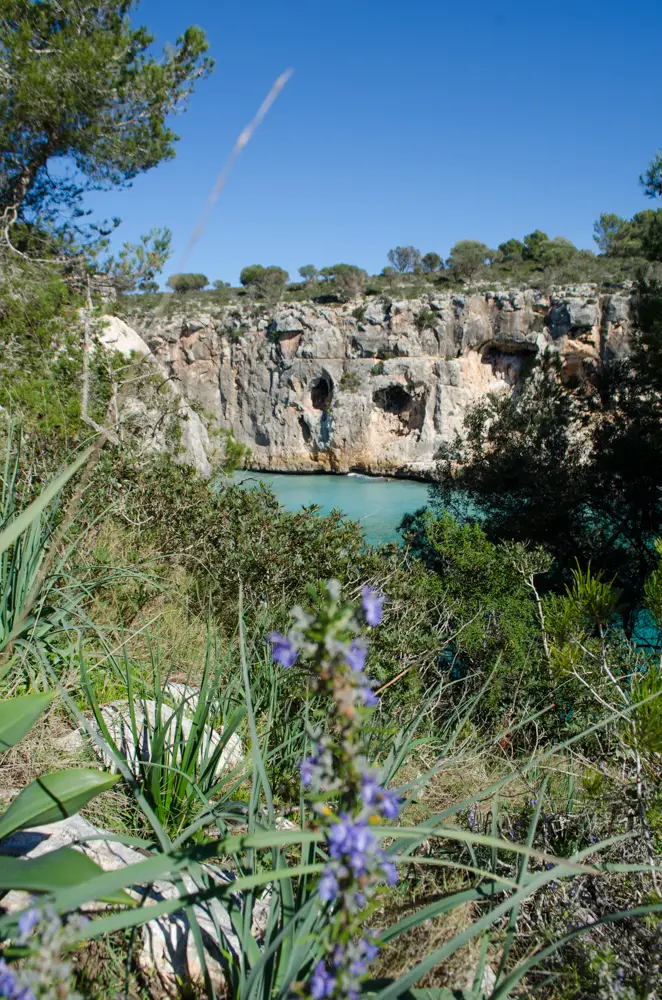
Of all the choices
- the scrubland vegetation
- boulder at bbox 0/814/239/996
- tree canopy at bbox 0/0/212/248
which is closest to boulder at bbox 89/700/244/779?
the scrubland vegetation

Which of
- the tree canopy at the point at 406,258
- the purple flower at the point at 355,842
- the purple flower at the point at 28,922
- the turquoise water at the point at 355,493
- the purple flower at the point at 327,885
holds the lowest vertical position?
the turquoise water at the point at 355,493

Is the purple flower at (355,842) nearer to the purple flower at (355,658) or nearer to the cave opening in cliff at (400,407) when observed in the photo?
the purple flower at (355,658)

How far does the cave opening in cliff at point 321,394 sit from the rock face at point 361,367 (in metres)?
0.08

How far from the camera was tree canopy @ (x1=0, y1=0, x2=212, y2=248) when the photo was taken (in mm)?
6090

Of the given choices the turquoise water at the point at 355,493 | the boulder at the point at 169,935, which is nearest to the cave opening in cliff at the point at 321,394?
the turquoise water at the point at 355,493

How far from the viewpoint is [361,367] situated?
31906 millimetres

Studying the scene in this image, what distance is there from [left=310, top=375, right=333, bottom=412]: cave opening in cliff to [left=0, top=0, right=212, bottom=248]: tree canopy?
2517 centimetres

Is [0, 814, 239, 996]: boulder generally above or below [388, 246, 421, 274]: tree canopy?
below

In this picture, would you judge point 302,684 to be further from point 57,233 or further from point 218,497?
point 57,233

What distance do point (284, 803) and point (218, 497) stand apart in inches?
116

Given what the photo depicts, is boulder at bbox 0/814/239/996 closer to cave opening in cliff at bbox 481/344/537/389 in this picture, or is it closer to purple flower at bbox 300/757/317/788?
purple flower at bbox 300/757/317/788

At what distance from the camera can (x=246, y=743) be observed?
6.86ft

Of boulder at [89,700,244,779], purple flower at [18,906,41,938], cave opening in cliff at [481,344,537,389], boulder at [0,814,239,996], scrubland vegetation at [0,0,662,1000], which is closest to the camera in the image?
purple flower at [18,906,41,938]

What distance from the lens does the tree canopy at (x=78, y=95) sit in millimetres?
6090
